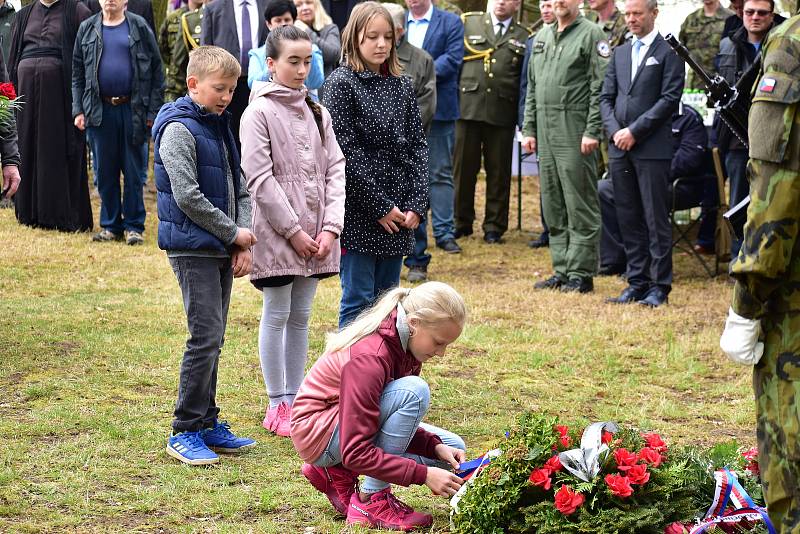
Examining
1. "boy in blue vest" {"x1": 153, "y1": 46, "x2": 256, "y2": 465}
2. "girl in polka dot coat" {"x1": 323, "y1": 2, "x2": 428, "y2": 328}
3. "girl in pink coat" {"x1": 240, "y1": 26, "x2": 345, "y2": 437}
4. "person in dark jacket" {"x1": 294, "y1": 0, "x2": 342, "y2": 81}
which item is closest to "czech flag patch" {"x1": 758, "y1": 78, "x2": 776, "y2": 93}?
"boy in blue vest" {"x1": 153, "y1": 46, "x2": 256, "y2": 465}

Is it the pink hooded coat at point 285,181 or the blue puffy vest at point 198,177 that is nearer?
the blue puffy vest at point 198,177

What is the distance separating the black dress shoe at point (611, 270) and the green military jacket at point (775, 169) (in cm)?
678

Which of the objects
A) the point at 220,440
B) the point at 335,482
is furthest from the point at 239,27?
the point at 335,482

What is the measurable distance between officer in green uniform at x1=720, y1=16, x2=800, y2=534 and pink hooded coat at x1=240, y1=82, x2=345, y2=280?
2.50m

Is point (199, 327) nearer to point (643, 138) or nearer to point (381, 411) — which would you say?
point (381, 411)

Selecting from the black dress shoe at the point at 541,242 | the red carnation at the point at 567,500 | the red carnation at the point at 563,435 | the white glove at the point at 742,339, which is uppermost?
the white glove at the point at 742,339

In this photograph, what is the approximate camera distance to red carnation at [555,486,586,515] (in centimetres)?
360

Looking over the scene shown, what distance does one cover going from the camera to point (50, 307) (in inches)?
307

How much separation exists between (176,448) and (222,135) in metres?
1.34

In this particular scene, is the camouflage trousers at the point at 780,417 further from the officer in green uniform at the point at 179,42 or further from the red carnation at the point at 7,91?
the officer in green uniform at the point at 179,42

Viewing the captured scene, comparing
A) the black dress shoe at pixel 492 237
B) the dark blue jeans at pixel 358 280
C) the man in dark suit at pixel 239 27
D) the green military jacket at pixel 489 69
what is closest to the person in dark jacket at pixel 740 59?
the green military jacket at pixel 489 69

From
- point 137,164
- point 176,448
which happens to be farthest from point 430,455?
point 137,164

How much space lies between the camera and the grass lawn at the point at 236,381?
4.32m

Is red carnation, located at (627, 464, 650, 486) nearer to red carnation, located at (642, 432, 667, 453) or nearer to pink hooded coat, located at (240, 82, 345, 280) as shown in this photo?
red carnation, located at (642, 432, 667, 453)
